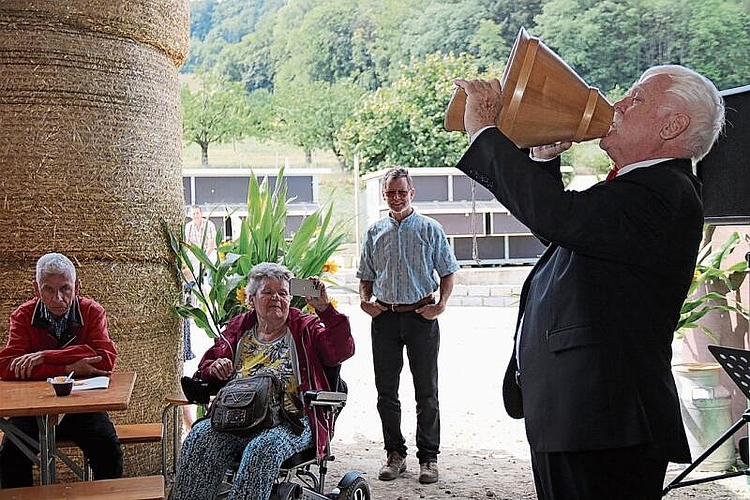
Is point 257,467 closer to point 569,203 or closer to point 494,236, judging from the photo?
point 569,203

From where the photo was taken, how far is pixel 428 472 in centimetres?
415

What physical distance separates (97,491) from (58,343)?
32.0 inches

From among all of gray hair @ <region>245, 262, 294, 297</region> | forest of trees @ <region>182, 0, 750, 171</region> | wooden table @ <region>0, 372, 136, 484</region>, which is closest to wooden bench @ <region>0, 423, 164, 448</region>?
wooden table @ <region>0, 372, 136, 484</region>

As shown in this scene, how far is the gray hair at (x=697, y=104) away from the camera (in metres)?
1.62

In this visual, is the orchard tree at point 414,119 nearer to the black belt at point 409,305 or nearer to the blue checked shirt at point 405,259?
the blue checked shirt at point 405,259

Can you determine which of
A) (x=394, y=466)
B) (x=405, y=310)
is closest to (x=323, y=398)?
(x=405, y=310)

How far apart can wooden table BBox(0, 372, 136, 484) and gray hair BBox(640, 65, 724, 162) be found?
1.90 metres

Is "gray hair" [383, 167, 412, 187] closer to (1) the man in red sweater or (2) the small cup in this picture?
(1) the man in red sweater

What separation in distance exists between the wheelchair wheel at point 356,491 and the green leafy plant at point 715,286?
1.70m

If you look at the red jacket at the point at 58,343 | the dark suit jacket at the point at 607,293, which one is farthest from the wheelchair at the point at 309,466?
the dark suit jacket at the point at 607,293

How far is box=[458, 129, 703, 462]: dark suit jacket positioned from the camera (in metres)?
1.54

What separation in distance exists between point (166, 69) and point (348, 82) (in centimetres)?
2869

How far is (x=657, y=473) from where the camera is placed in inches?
64.9

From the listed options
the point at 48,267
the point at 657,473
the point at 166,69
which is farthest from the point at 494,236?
the point at 657,473
